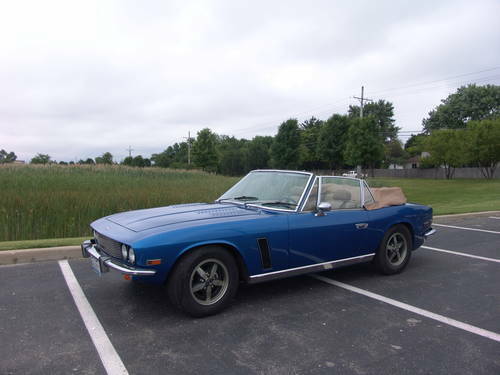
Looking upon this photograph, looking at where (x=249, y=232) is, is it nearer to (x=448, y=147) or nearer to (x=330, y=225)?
(x=330, y=225)

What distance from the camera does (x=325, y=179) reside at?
5.27 m

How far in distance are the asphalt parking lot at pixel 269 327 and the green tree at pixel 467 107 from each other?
67492mm

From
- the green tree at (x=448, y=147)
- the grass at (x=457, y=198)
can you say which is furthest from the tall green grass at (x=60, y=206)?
the green tree at (x=448, y=147)

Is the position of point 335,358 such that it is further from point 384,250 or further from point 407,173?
point 407,173

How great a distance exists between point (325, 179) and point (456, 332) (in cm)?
232

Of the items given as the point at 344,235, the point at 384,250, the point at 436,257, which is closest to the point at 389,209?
the point at 384,250

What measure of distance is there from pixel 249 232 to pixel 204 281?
26.5 inches

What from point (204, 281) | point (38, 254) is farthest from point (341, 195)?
point (38, 254)

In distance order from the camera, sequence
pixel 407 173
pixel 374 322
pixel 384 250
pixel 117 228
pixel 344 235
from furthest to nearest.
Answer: pixel 407 173 → pixel 384 250 → pixel 344 235 → pixel 117 228 → pixel 374 322

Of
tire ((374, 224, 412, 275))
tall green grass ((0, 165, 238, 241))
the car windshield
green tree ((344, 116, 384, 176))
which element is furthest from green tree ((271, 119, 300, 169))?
the car windshield

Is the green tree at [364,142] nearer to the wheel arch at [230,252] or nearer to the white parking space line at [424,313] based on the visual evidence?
the white parking space line at [424,313]

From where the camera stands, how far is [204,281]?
12.9 ft

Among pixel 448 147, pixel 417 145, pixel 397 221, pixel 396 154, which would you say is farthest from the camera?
pixel 396 154

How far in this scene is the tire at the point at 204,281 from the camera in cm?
378
